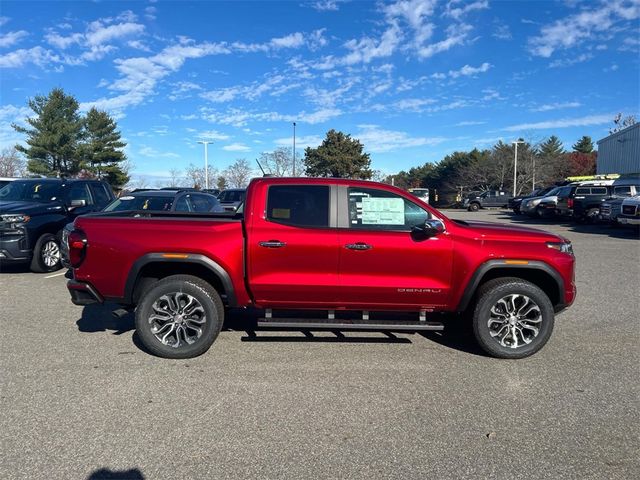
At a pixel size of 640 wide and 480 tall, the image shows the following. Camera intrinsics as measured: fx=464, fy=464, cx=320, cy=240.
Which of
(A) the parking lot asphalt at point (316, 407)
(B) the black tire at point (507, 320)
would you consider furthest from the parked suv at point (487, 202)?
(B) the black tire at point (507, 320)

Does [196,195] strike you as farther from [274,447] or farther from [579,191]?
[579,191]

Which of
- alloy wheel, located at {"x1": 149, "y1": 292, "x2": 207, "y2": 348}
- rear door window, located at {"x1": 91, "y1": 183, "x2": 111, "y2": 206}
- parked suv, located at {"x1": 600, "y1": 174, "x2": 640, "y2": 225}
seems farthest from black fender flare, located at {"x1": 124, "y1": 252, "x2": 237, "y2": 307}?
parked suv, located at {"x1": 600, "y1": 174, "x2": 640, "y2": 225}

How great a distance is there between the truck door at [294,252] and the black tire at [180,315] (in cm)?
45

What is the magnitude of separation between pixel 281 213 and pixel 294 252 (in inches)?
17.4

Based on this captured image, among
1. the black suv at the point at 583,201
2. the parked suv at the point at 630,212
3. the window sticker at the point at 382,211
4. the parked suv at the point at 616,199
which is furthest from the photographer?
the black suv at the point at 583,201

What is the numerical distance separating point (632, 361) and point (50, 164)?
5284 centimetres

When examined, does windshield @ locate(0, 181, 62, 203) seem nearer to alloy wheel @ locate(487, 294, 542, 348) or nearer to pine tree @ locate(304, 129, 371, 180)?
alloy wheel @ locate(487, 294, 542, 348)

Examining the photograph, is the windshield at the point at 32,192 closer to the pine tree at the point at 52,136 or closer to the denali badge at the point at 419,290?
the denali badge at the point at 419,290

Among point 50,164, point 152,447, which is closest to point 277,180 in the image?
point 152,447

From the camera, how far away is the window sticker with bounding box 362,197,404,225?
4.75 m

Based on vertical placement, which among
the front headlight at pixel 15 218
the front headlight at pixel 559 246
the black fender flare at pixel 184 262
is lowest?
the black fender flare at pixel 184 262

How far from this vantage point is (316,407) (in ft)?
12.1

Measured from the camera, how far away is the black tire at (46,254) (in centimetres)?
894

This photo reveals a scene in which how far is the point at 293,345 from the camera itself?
510 cm
